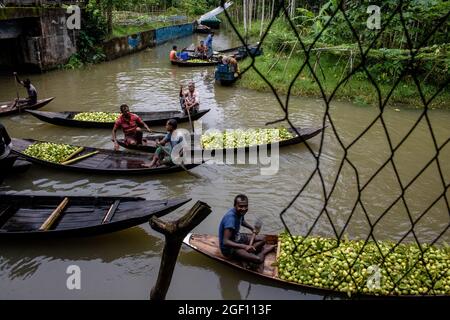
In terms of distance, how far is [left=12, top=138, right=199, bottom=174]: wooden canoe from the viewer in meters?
8.45

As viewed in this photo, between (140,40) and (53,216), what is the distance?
76.0 ft

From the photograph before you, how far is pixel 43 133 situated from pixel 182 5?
3662 cm

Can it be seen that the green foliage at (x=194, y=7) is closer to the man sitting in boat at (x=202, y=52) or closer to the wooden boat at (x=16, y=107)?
the man sitting in boat at (x=202, y=52)

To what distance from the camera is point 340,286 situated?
16.6ft

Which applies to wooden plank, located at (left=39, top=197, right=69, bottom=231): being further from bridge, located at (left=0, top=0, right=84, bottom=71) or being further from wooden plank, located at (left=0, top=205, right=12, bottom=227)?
bridge, located at (left=0, top=0, right=84, bottom=71)

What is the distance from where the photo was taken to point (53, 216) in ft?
21.1

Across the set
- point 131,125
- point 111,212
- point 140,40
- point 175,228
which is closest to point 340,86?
point 131,125

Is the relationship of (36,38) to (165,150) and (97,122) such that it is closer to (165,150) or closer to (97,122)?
(97,122)

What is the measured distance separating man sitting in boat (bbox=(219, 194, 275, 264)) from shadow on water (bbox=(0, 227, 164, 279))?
5.18 ft

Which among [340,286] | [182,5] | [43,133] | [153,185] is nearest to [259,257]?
[340,286]

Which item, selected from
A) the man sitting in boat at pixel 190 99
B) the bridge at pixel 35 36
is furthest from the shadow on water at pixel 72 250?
the bridge at pixel 35 36

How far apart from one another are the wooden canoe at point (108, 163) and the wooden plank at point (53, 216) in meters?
1.68

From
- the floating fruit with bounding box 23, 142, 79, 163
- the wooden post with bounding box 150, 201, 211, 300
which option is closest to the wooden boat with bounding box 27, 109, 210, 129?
the floating fruit with bounding box 23, 142, 79, 163

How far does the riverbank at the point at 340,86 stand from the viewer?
1451cm
